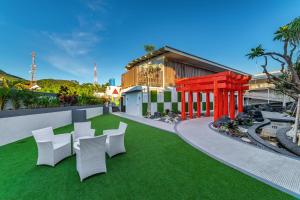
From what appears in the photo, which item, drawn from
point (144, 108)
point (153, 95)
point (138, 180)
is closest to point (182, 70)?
point (153, 95)

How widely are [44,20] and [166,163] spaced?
1424 cm

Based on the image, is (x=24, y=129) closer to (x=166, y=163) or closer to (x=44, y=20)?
(x=166, y=163)

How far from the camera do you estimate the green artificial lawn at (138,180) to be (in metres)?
2.31

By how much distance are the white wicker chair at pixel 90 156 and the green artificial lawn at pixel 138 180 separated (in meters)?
0.15

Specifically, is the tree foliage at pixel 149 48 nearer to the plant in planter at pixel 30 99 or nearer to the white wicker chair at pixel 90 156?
the plant in planter at pixel 30 99

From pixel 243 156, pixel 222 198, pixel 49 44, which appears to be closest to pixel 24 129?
pixel 222 198

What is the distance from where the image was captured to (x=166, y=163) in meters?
3.48

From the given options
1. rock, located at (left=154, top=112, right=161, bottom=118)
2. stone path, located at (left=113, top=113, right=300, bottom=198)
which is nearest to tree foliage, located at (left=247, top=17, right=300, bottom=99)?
stone path, located at (left=113, top=113, right=300, bottom=198)

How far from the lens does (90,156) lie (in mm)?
2857

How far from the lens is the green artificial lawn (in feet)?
7.58

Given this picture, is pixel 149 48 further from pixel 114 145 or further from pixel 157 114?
pixel 114 145

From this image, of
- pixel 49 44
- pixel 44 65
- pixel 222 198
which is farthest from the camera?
pixel 44 65

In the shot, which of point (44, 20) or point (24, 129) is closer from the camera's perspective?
point (24, 129)

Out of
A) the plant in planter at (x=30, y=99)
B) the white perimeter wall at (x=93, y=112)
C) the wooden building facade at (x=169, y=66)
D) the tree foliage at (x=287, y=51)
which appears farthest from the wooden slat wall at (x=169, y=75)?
the plant in planter at (x=30, y=99)
